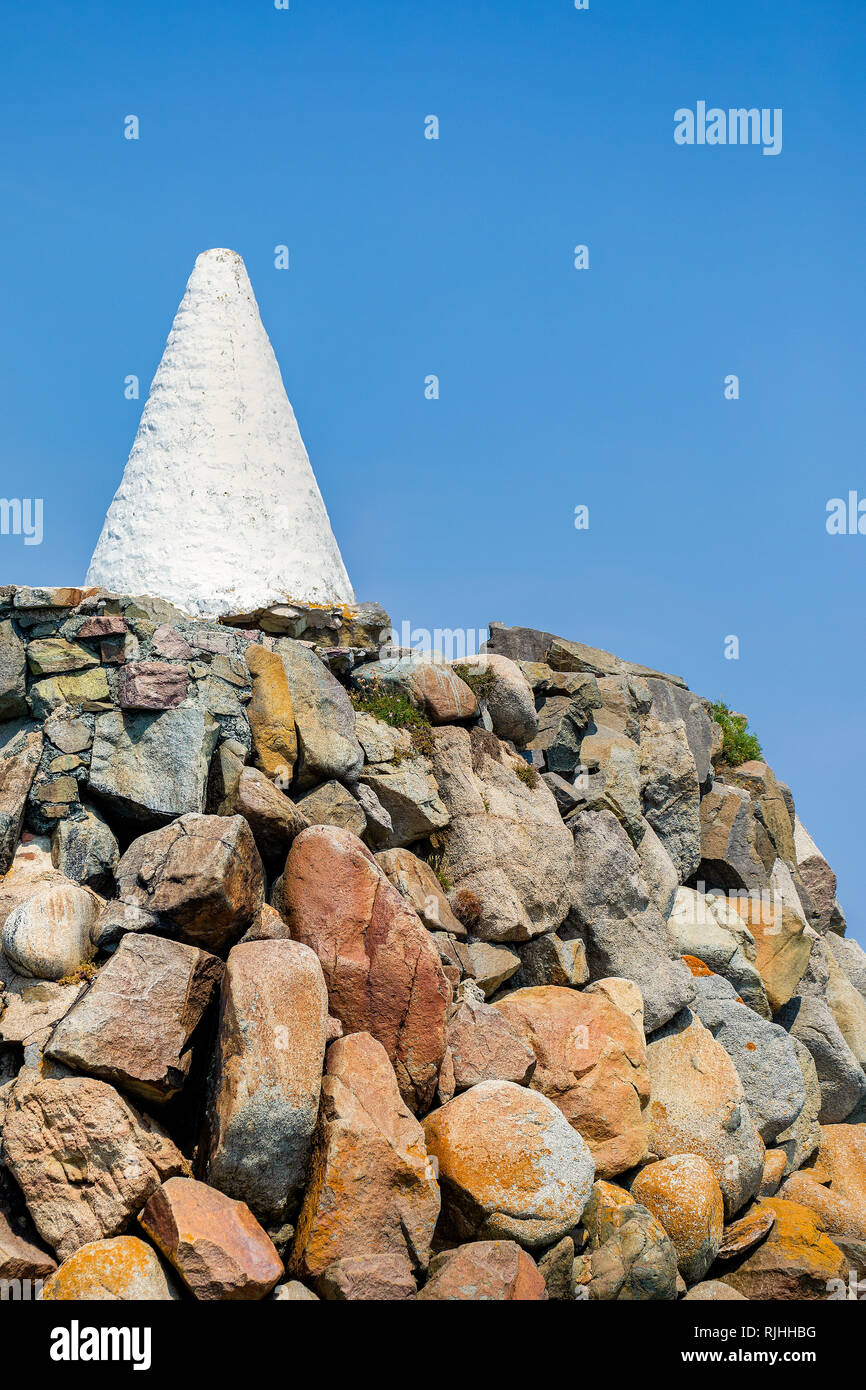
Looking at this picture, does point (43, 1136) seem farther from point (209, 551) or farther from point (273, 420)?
point (273, 420)

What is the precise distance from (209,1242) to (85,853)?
4.17 metres

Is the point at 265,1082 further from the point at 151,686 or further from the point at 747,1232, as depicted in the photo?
the point at 747,1232

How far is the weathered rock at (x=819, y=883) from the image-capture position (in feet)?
73.3

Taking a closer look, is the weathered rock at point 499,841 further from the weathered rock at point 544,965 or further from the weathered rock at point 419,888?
the weathered rock at point 419,888

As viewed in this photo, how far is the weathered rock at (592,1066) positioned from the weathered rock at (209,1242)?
13.2ft

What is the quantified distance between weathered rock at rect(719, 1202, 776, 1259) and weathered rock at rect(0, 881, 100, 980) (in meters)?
7.58

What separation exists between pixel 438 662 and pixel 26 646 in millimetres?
5443

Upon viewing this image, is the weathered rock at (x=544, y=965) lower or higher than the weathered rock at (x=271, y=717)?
lower

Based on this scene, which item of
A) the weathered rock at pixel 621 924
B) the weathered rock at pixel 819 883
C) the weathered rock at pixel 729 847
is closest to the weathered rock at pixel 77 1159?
the weathered rock at pixel 621 924

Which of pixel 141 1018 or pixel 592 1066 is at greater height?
pixel 141 1018

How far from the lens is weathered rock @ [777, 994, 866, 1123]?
705 inches

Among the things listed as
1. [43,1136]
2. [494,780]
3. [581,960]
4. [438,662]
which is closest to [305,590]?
[438,662]

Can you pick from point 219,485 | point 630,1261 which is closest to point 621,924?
point 630,1261

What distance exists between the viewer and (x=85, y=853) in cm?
1196
